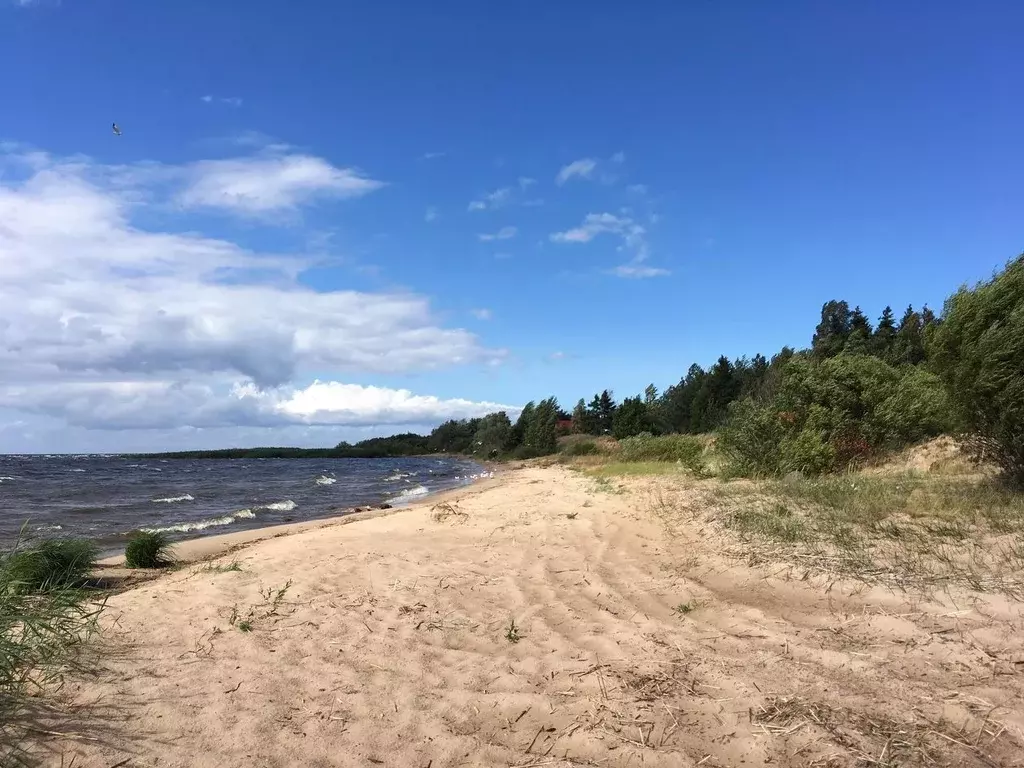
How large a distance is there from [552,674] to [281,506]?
78.2 feet

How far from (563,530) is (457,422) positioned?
131256 millimetres

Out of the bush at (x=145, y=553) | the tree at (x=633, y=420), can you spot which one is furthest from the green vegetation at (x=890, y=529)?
the tree at (x=633, y=420)

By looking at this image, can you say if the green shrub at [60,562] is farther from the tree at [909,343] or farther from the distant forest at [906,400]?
the tree at [909,343]

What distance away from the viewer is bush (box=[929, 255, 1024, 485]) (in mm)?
9961

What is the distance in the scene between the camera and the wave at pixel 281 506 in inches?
993

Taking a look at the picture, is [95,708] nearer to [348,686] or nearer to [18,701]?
[18,701]

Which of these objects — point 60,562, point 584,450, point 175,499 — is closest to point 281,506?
point 175,499

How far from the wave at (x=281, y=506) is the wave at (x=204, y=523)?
4.13 feet

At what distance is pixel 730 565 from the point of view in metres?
7.11

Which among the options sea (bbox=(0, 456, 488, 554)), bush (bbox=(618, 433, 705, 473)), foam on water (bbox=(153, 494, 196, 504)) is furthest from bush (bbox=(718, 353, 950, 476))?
foam on water (bbox=(153, 494, 196, 504))

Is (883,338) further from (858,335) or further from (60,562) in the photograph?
(60,562)

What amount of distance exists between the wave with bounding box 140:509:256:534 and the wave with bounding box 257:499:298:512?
1.26m

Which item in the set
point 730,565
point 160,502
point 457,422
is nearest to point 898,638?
point 730,565

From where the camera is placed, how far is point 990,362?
33.3 feet
